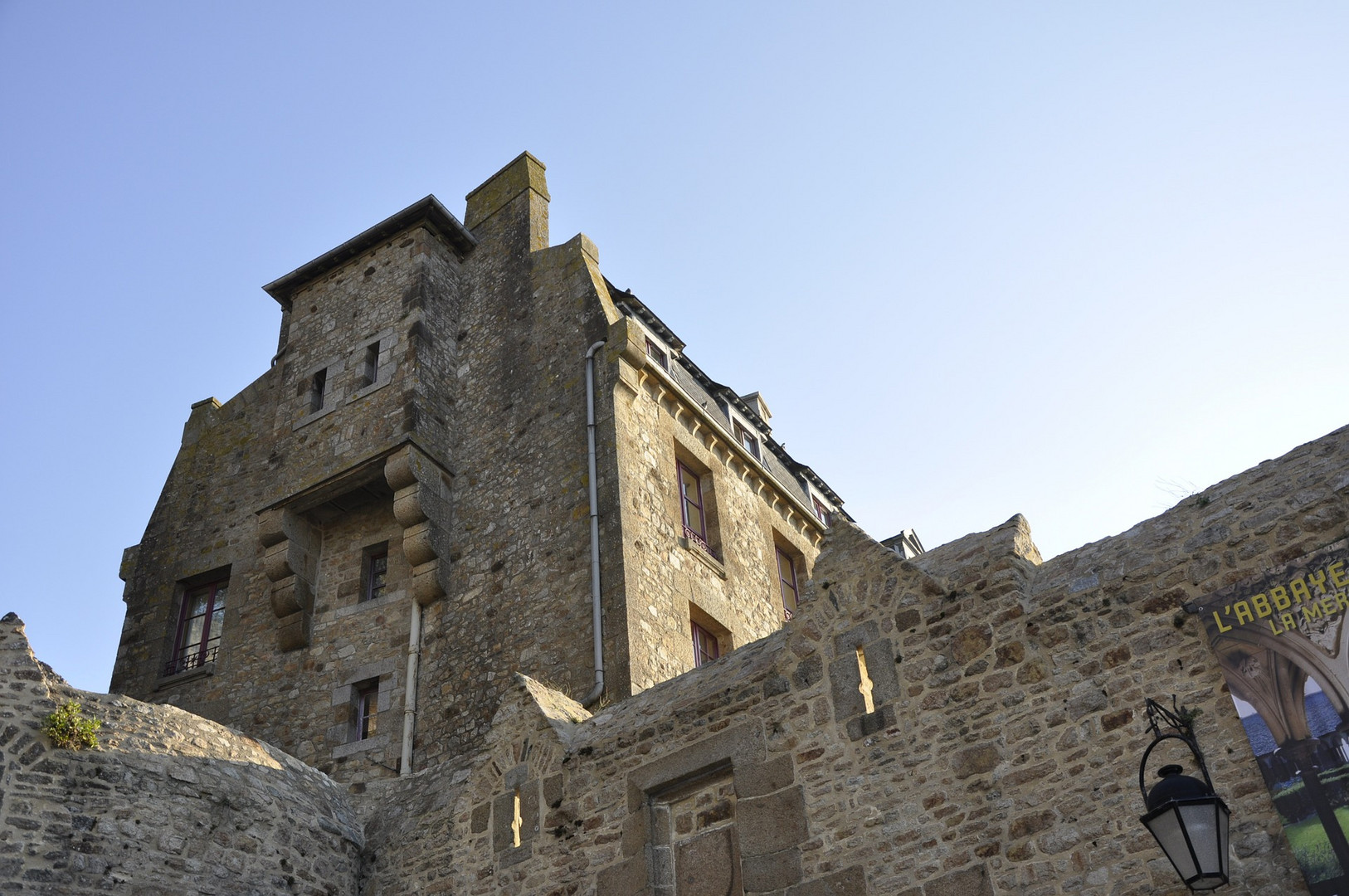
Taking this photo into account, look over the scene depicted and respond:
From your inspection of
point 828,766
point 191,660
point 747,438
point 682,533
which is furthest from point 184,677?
point 828,766

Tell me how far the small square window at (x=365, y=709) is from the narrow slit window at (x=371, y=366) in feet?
13.1

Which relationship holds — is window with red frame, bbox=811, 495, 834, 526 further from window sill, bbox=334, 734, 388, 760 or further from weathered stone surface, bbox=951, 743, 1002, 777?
weathered stone surface, bbox=951, 743, 1002, 777

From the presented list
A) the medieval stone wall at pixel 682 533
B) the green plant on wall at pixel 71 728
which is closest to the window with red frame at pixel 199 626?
the medieval stone wall at pixel 682 533

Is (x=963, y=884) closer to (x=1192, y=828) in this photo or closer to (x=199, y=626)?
(x=1192, y=828)

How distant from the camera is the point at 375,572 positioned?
49.5 ft

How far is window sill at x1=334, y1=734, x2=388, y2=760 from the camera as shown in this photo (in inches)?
525

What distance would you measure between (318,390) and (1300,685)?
43.4ft

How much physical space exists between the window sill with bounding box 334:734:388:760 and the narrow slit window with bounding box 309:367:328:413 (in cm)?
471

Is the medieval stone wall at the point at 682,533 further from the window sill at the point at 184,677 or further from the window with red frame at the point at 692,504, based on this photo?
the window sill at the point at 184,677

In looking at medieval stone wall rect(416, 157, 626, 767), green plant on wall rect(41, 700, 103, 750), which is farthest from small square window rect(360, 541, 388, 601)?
green plant on wall rect(41, 700, 103, 750)

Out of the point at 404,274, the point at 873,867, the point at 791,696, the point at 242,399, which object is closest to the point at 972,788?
the point at 873,867

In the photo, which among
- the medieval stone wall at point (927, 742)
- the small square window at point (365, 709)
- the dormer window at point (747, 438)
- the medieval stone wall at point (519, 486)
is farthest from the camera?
the dormer window at point (747, 438)

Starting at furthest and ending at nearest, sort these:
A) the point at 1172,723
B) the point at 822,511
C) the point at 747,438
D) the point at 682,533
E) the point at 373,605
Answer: the point at 822,511, the point at 747,438, the point at 373,605, the point at 682,533, the point at 1172,723

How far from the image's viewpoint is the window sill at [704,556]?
14295mm
